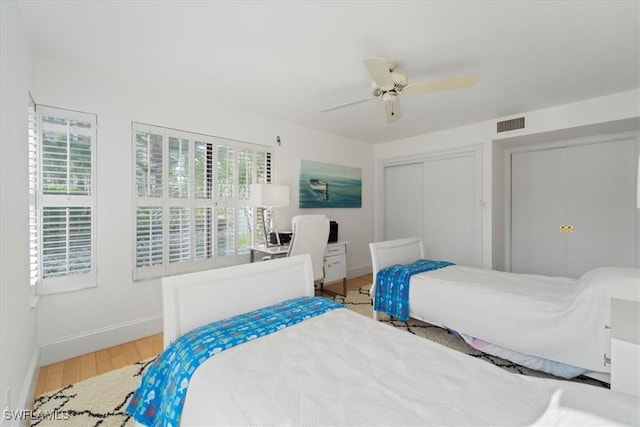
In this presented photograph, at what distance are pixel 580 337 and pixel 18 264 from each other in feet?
10.8

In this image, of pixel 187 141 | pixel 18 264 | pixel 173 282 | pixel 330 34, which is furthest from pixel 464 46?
pixel 18 264

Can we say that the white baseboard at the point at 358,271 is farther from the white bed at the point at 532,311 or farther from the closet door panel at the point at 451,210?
the white bed at the point at 532,311

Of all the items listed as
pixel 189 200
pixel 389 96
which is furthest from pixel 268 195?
pixel 389 96

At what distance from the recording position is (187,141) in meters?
2.91

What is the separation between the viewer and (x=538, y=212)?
391cm

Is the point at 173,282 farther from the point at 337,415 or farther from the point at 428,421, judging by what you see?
the point at 428,421

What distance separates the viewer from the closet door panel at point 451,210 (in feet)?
13.3

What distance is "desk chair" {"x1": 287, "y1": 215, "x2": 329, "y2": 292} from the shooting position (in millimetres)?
2992

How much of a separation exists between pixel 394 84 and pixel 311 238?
5.60ft

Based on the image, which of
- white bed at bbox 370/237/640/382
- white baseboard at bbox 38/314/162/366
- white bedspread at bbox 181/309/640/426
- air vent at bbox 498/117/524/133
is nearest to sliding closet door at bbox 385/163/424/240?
air vent at bbox 498/117/524/133

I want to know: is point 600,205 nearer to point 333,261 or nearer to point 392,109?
point 392,109

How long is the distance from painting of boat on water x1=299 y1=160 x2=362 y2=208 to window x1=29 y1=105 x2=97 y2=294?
2313 millimetres

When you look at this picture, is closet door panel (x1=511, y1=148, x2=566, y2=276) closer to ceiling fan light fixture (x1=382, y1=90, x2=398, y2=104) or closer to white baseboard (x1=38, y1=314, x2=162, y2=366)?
ceiling fan light fixture (x1=382, y1=90, x2=398, y2=104)

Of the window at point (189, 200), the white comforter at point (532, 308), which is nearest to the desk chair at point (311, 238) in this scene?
the window at point (189, 200)
